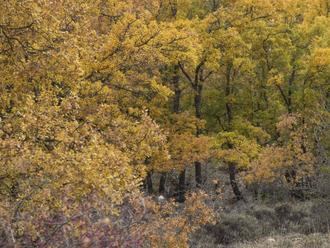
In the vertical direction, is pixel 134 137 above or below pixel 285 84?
below

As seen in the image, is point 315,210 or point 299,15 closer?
point 315,210

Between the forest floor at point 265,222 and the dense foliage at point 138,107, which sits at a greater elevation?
the dense foliage at point 138,107

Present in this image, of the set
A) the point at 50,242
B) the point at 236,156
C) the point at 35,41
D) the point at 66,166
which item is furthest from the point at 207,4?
the point at 50,242

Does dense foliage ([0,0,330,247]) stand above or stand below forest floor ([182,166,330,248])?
above

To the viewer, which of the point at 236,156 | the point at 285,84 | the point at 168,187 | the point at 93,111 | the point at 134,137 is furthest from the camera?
the point at 168,187

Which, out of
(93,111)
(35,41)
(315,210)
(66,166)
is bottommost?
(315,210)

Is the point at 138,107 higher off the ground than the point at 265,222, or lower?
higher

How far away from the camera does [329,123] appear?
1972 cm

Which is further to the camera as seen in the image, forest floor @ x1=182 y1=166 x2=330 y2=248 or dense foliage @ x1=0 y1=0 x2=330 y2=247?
forest floor @ x1=182 y1=166 x2=330 y2=248

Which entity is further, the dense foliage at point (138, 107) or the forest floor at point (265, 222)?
the forest floor at point (265, 222)

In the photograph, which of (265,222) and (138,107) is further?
(265,222)

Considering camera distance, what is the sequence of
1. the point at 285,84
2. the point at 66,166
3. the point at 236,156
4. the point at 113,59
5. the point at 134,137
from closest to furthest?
the point at 66,166 → the point at 134,137 → the point at 113,59 → the point at 236,156 → the point at 285,84

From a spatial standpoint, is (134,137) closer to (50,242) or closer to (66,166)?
(66,166)

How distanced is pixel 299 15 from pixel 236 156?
9540 millimetres
